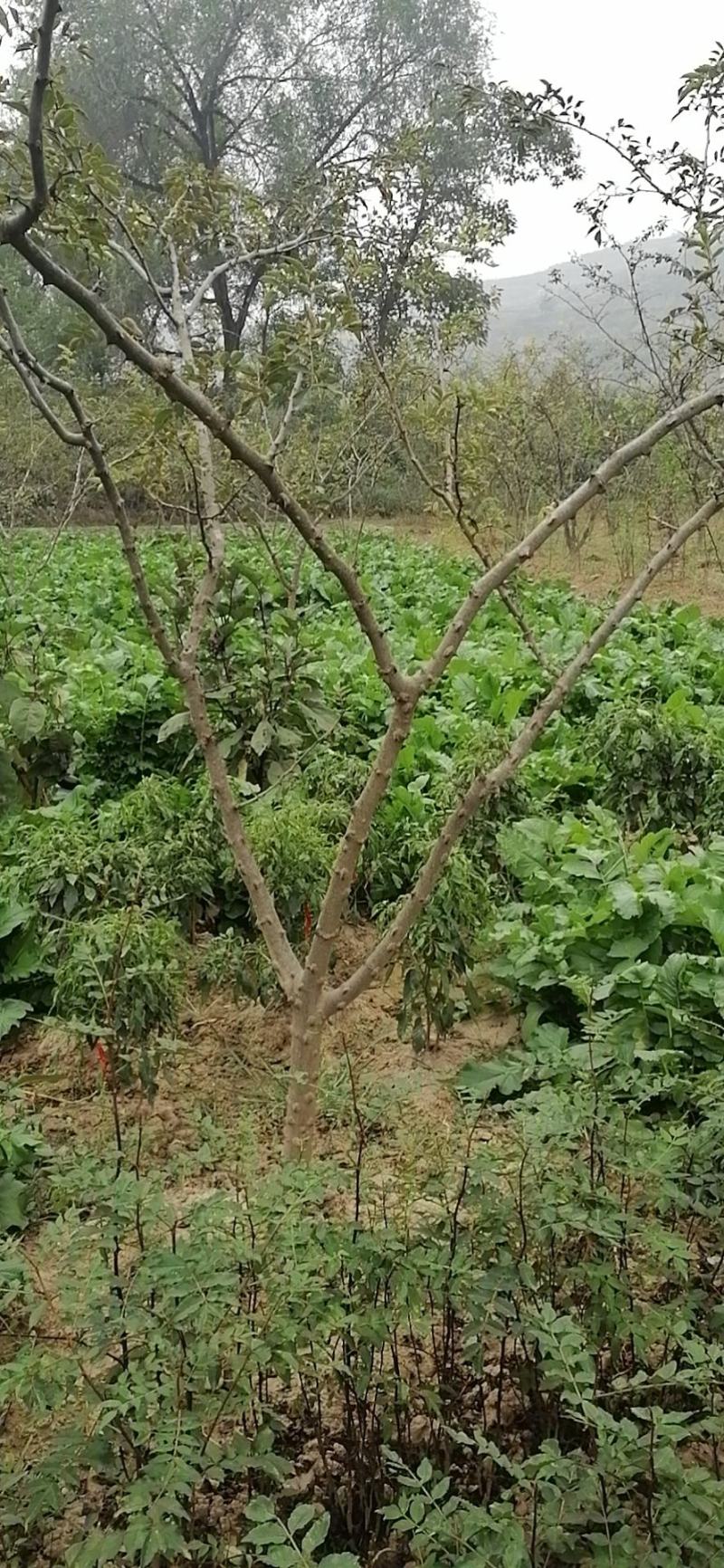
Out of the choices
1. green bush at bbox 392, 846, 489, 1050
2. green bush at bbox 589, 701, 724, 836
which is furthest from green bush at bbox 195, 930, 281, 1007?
green bush at bbox 589, 701, 724, 836

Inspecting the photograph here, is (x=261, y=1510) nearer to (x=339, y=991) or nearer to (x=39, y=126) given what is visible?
(x=339, y=991)

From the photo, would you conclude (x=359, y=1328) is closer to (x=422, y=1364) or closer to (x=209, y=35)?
(x=422, y=1364)

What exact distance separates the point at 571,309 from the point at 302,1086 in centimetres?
1376

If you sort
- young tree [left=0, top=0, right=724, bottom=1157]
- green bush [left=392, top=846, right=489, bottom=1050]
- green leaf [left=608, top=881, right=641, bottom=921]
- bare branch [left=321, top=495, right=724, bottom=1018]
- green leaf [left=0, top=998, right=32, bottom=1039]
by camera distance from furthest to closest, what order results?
green leaf [left=0, top=998, right=32, bottom=1039]
green leaf [left=608, top=881, right=641, bottom=921]
green bush [left=392, top=846, right=489, bottom=1050]
bare branch [left=321, top=495, right=724, bottom=1018]
young tree [left=0, top=0, right=724, bottom=1157]

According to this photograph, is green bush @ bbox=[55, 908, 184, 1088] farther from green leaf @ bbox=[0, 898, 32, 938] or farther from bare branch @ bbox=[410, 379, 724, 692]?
bare branch @ bbox=[410, 379, 724, 692]

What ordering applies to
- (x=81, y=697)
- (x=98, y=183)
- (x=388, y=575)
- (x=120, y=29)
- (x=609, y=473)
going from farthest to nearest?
(x=120, y=29), (x=388, y=575), (x=81, y=697), (x=609, y=473), (x=98, y=183)

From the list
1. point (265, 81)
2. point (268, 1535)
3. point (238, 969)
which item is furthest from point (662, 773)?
point (265, 81)

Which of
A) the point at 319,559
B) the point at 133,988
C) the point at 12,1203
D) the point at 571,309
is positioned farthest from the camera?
the point at 571,309

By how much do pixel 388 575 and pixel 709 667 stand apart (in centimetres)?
555

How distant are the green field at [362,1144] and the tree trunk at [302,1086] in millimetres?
60

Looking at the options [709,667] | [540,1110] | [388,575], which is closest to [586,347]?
[388,575]

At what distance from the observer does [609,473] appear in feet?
7.68

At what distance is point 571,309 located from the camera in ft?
47.6

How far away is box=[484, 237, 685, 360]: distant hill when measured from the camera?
16.5 metres
